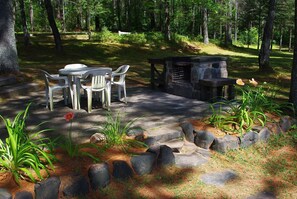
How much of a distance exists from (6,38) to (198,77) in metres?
5.54

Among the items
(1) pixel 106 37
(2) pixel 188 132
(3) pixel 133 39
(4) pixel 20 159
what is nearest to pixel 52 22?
(1) pixel 106 37

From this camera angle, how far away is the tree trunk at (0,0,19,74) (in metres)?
8.10

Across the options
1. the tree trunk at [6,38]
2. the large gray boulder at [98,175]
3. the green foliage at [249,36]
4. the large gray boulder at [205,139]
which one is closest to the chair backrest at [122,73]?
the large gray boulder at [205,139]

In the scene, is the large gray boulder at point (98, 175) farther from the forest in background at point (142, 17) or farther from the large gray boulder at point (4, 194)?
the forest in background at point (142, 17)

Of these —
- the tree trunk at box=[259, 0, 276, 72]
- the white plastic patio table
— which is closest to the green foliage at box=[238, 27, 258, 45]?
the tree trunk at box=[259, 0, 276, 72]

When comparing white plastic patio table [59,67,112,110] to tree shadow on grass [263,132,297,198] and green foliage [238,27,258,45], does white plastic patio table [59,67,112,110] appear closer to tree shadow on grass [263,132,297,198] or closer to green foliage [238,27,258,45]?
tree shadow on grass [263,132,297,198]

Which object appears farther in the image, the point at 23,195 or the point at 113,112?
the point at 113,112

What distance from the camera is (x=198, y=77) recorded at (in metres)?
6.68

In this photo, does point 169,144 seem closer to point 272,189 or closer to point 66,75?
point 272,189

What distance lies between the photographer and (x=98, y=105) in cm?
620

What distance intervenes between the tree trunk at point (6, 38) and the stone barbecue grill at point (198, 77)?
4410 millimetres

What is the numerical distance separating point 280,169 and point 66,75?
4.17 m

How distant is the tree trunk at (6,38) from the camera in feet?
26.6

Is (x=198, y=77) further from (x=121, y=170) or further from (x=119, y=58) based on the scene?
(x=119, y=58)
